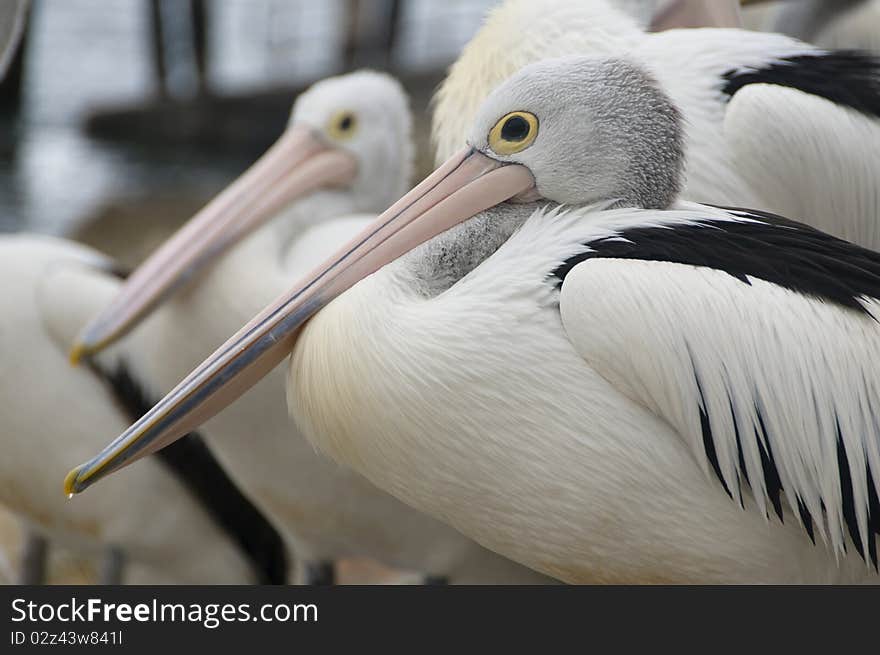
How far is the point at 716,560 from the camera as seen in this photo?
82.5 inches

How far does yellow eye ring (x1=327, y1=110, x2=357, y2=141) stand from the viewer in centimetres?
362

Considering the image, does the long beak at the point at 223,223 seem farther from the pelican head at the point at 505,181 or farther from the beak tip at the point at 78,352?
A: the pelican head at the point at 505,181

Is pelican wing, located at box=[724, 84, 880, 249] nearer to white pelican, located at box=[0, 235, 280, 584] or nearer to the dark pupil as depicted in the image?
the dark pupil

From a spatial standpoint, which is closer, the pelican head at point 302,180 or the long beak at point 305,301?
the long beak at point 305,301

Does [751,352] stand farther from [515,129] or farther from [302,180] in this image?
[302,180]

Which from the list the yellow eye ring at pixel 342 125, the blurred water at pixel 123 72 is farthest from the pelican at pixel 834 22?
the blurred water at pixel 123 72

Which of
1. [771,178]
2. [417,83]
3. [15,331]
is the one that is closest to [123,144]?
[417,83]

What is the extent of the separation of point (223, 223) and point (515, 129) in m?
1.30

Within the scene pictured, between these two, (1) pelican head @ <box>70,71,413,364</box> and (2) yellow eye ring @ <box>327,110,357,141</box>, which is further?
(2) yellow eye ring @ <box>327,110,357,141</box>

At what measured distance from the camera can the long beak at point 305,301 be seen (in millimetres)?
2189

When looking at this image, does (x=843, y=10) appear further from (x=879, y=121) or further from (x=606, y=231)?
A: (x=606, y=231)

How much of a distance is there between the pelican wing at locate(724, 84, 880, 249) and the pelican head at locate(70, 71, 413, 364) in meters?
1.33

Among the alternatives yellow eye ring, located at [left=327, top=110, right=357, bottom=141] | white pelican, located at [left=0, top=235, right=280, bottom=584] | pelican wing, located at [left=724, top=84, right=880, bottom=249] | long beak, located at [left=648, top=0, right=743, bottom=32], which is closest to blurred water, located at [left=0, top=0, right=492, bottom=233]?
white pelican, located at [left=0, top=235, right=280, bottom=584]
